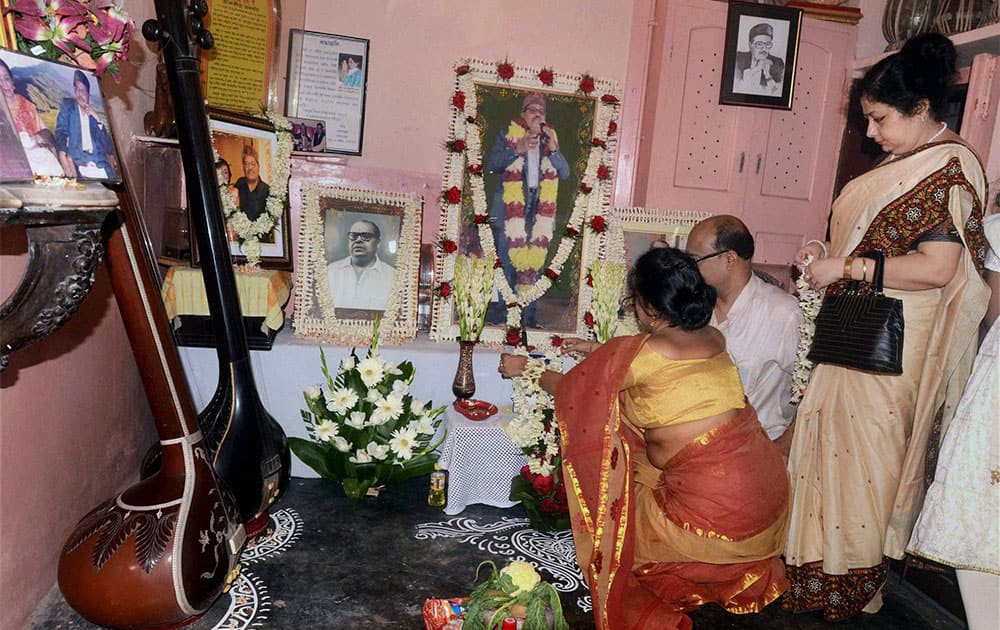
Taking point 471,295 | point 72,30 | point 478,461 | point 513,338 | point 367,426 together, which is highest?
point 72,30

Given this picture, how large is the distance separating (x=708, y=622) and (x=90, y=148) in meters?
2.45

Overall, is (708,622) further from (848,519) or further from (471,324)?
(471,324)

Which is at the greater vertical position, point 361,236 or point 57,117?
point 57,117

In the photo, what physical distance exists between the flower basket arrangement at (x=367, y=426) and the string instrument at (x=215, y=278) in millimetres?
479

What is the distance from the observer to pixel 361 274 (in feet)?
11.9

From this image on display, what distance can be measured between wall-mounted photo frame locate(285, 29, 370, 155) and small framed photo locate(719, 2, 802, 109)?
209 centimetres

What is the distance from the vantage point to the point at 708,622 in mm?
2600

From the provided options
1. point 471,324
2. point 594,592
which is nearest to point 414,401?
point 471,324

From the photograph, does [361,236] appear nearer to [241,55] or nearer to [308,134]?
[308,134]

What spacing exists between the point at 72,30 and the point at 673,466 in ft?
7.40

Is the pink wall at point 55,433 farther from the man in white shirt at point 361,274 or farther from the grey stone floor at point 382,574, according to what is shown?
the man in white shirt at point 361,274

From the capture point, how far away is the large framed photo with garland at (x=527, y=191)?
3787 millimetres

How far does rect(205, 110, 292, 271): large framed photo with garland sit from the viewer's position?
3.26m

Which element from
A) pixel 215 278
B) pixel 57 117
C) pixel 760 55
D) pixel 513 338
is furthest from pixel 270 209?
pixel 760 55
